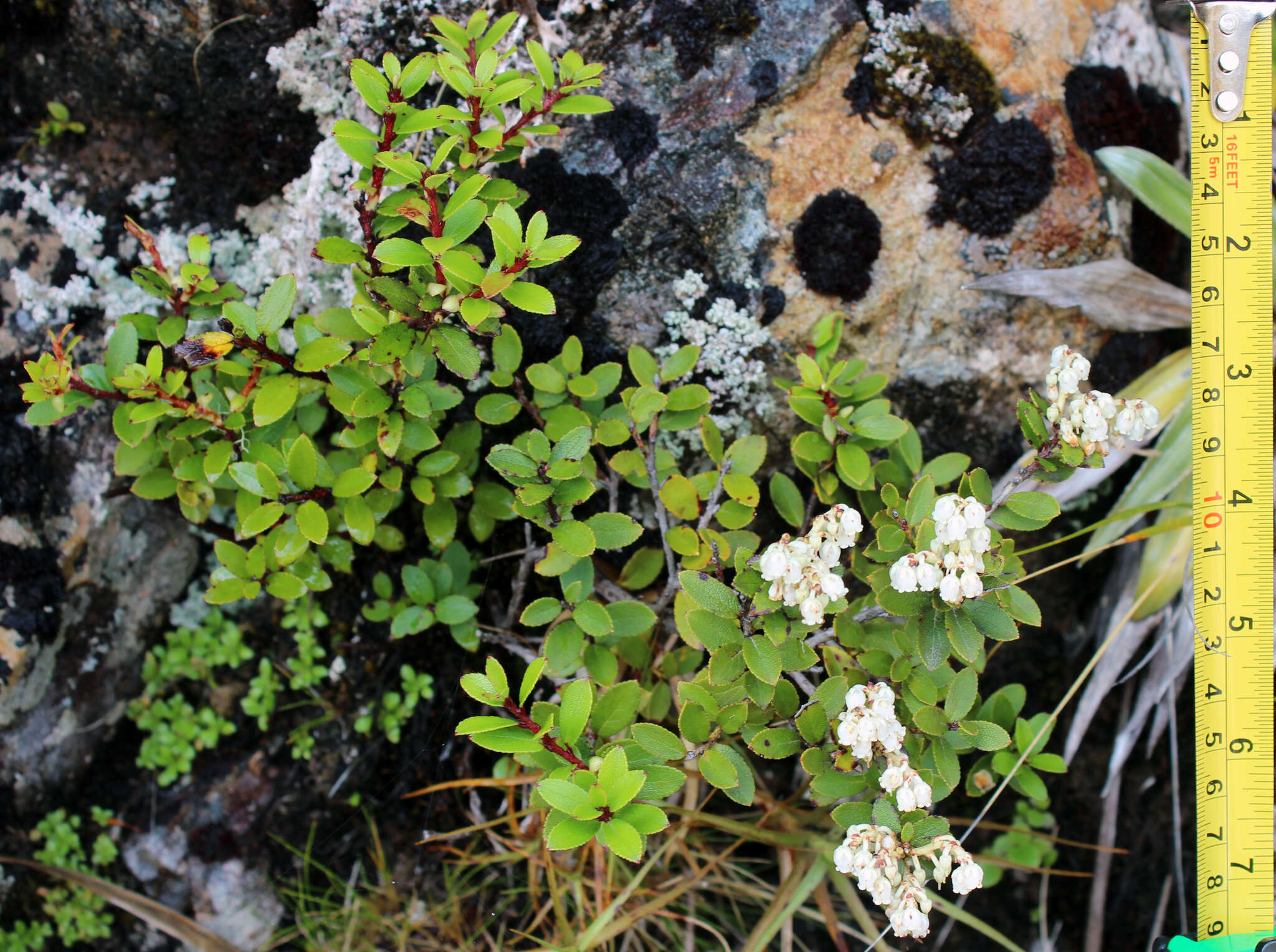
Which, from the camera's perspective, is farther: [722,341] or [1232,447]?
[722,341]

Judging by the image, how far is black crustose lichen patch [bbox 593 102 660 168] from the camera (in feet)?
6.14

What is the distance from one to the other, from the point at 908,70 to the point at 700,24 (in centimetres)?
50

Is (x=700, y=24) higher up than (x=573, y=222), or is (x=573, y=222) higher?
(x=700, y=24)

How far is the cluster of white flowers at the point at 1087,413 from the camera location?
134 cm

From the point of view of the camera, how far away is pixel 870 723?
4.20 feet

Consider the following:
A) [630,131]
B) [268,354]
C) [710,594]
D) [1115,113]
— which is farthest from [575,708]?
Answer: [1115,113]

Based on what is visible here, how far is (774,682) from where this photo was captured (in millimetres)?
1429

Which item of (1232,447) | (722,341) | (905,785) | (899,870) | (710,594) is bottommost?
(899,870)

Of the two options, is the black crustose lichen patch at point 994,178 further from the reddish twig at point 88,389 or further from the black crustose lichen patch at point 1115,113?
the reddish twig at point 88,389

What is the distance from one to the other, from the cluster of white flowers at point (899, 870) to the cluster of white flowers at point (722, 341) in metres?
0.98

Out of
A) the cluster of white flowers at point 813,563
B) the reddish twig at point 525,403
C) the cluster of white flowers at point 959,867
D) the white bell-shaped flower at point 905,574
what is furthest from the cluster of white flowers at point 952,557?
the reddish twig at point 525,403

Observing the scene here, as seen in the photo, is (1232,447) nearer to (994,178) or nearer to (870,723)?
(994,178)

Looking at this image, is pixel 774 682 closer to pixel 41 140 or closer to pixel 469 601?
pixel 469 601

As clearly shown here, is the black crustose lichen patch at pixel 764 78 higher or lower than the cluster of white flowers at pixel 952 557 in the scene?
higher
